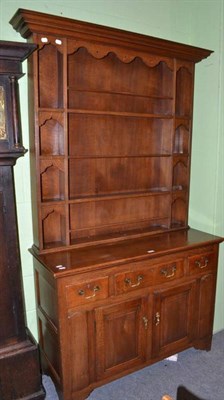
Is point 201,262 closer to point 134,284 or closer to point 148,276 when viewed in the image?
point 148,276

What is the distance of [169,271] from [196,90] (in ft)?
4.67

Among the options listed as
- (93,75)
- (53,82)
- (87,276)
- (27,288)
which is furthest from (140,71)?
(27,288)

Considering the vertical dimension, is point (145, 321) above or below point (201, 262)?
below

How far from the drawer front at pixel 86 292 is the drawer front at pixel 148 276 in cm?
9

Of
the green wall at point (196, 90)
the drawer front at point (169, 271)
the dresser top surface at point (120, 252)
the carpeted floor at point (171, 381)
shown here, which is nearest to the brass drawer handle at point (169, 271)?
the drawer front at point (169, 271)

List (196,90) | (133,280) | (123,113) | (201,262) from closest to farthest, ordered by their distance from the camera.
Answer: (133,280), (123,113), (201,262), (196,90)

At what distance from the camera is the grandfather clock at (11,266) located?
1.49 meters

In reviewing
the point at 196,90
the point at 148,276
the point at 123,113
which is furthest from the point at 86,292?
the point at 196,90

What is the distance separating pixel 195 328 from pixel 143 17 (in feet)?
7.44

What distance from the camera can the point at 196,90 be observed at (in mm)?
2424

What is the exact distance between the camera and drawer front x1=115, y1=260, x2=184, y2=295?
182 centimetres

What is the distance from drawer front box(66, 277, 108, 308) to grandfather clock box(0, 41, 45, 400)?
11.6 inches

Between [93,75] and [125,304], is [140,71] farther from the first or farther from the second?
[125,304]

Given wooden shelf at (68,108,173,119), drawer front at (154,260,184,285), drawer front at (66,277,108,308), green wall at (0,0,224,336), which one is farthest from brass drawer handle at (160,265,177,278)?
wooden shelf at (68,108,173,119)
